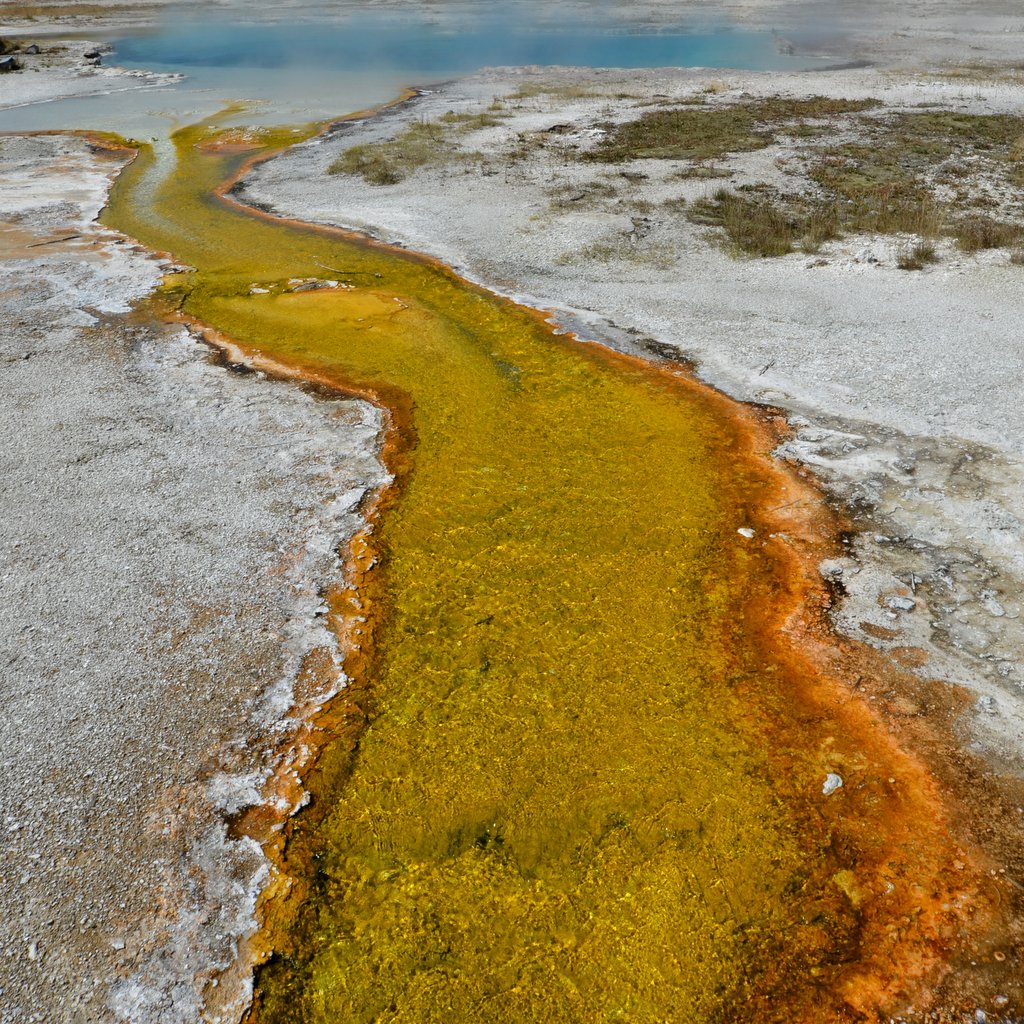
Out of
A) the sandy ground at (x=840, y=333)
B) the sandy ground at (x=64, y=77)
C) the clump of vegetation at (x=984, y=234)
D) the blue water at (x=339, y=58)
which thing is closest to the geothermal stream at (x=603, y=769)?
the sandy ground at (x=840, y=333)

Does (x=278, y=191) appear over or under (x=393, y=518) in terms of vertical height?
over

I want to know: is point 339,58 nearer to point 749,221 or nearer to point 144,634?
point 749,221

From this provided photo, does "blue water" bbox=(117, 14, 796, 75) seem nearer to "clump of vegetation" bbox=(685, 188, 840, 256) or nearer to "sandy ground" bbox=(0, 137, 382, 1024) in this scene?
"clump of vegetation" bbox=(685, 188, 840, 256)

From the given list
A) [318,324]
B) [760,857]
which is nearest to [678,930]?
[760,857]

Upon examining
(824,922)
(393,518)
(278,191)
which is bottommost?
(824,922)

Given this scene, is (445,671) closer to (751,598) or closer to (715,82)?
(751,598)

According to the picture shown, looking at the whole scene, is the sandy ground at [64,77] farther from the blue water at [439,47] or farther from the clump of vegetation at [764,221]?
the clump of vegetation at [764,221]

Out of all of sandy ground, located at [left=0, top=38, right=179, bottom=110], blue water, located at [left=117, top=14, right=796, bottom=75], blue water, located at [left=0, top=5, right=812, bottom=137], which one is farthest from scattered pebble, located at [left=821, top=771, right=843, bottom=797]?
blue water, located at [left=117, top=14, right=796, bottom=75]

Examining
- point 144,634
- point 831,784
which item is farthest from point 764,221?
point 144,634
